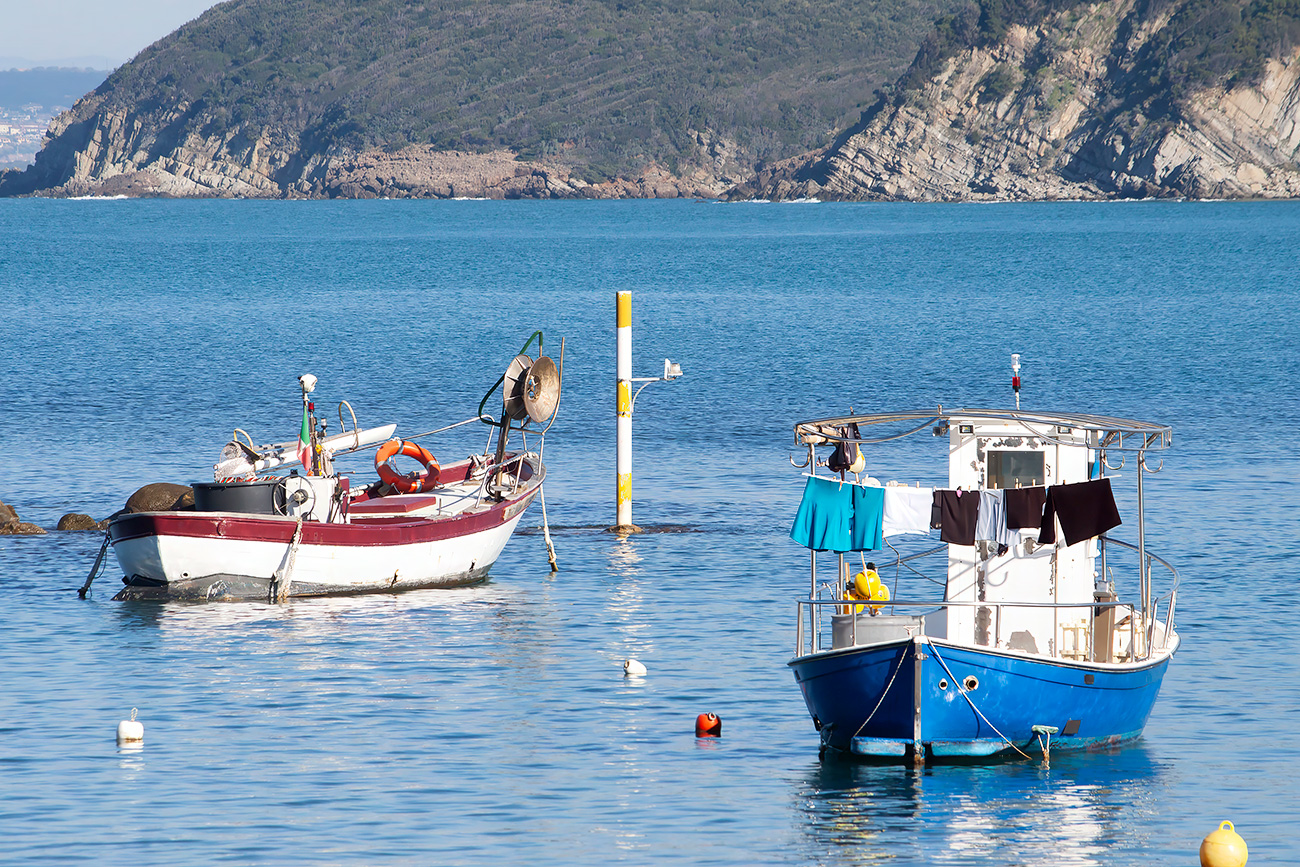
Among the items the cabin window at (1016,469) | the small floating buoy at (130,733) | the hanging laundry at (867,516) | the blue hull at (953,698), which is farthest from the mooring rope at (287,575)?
the cabin window at (1016,469)

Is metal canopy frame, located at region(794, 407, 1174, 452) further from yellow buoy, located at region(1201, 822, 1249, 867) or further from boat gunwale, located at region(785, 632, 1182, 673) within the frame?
yellow buoy, located at region(1201, 822, 1249, 867)

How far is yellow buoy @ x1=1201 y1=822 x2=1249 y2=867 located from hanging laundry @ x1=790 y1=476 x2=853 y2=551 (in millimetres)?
5793

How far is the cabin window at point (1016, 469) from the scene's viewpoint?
20219 mm

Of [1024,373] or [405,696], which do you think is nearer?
[405,696]

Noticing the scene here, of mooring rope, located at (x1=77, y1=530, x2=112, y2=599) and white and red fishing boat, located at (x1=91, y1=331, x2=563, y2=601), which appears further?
mooring rope, located at (x1=77, y1=530, x2=112, y2=599)

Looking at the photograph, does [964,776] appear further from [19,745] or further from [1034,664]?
[19,745]

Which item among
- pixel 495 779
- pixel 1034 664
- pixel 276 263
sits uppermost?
pixel 276 263

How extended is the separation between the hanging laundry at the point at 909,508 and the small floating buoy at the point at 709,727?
10.3ft

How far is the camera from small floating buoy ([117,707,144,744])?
20438 millimetres

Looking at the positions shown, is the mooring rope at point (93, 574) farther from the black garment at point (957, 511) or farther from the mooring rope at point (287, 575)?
the black garment at point (957, 511)

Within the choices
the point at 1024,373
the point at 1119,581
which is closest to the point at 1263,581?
the point at 1119,581

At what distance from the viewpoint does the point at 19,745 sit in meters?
20.4

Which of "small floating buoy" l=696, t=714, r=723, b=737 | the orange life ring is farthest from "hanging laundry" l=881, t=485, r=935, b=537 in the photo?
the orange life ring

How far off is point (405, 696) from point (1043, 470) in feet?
28.9
